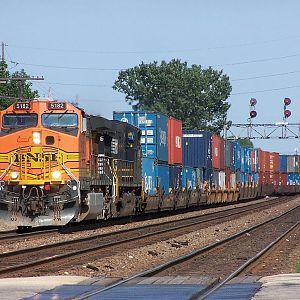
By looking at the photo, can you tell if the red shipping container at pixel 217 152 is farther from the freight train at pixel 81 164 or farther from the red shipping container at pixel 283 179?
the red shipping container at pixel 283 179

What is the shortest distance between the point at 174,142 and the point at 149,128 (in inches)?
181

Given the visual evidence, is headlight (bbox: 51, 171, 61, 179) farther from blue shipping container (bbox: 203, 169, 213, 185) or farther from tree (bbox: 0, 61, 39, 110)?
tree (bbox: 0, 61, 39, 110)

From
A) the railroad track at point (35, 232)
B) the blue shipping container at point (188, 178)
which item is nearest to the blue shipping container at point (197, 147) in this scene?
the blue shipping container at point (188, 178)

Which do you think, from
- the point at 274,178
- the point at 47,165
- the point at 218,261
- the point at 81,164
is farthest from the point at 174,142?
the point at 274,178

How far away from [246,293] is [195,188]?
3410 centimetres

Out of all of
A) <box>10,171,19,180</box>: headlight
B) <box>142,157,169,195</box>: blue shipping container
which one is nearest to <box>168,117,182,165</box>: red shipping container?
<box>142,157,169,195</box>: blue shipping container

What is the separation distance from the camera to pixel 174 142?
4022 centimetres

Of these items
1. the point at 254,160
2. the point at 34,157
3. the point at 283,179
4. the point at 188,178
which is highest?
Result: the point at 254,160

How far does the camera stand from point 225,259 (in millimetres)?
18047

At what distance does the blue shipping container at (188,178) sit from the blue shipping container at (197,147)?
0.98 metres

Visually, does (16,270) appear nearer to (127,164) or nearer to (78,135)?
(78,135)

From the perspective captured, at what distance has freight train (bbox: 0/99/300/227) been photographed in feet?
80.5

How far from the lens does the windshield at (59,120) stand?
1001 inches

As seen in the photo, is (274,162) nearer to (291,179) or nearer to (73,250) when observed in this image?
(291,179)
